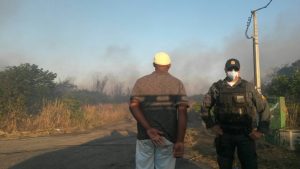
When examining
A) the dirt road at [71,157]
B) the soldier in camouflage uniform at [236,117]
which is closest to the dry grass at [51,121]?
the dirt road at [71,157]

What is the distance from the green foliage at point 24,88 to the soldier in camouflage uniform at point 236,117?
15509 mm

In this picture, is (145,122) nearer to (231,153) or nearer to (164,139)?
(164,139)

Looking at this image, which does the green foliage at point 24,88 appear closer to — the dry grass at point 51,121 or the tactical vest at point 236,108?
the dry grass at point 51,121

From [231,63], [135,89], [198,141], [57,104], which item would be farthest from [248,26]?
[135,89]

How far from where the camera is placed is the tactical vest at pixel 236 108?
5.40m

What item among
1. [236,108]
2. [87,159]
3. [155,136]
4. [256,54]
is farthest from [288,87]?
[155,136]

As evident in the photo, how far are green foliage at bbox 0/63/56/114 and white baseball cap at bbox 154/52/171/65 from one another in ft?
52.0

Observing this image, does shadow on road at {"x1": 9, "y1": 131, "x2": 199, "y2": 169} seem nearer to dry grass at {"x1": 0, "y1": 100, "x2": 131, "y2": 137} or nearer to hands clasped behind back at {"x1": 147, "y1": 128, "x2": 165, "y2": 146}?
hands clasped behind back at {"x1": 147, "y1": 128, "x2": 165, "y2": 146}

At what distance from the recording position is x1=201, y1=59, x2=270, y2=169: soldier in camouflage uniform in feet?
17.5

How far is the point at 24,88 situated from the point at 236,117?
24516mm

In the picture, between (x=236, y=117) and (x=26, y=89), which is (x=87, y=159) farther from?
(x=26, y=89)

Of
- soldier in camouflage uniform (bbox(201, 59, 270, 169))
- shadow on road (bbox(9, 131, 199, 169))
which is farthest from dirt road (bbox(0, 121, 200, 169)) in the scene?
soldier in camouflage uniform (bbox(201, 59, 270, 169))

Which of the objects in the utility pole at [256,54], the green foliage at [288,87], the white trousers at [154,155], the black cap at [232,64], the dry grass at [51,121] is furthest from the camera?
the dry grass at [51,121]

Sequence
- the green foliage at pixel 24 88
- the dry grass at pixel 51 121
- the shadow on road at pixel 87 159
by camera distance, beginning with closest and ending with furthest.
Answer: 1. the shadow on road at pixel 87 159
2. the dry grass at pixel 51 121
3. the green foliage at pixel 24 88
